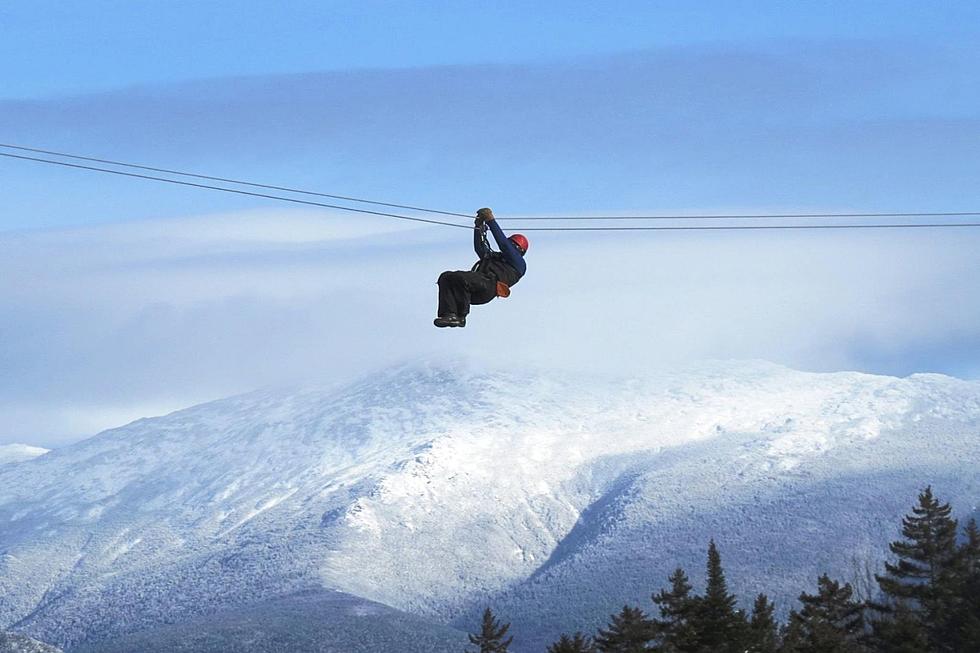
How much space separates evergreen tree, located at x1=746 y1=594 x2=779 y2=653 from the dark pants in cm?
4349

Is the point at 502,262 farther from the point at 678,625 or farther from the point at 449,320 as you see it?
the point at 678,625

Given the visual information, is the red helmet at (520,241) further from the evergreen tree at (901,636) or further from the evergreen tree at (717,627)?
the evergreen tree at (901,636)

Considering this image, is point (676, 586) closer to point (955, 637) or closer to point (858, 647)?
point (858, 647)

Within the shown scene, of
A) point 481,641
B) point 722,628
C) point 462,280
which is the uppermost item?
point 462,280

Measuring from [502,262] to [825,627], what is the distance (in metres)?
39.3

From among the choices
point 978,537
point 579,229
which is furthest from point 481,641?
point 579,229

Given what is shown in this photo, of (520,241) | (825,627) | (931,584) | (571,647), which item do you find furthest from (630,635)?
(520,241)

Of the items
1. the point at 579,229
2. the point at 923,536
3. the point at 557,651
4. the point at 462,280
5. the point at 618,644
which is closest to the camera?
the point at 462,280

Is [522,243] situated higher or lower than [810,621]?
higher

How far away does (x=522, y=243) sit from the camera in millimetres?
38312

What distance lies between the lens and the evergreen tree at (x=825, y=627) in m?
68.6

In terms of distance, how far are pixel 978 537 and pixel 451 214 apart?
2680 inches

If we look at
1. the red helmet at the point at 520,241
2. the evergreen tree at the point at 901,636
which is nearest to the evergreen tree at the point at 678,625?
the evergreen tree at the point at 901,636

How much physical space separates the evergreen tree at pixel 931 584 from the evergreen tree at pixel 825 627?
2221 millimetres
